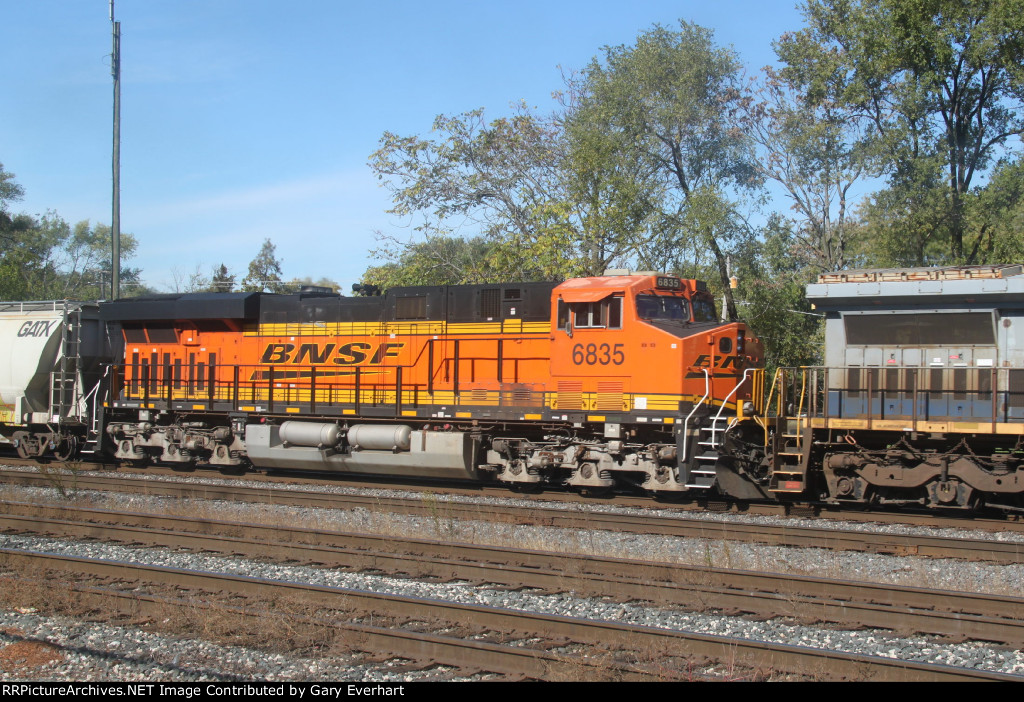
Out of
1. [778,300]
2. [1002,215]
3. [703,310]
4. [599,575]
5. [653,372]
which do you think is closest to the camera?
[599,575]

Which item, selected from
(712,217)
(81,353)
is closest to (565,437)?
(712,217)

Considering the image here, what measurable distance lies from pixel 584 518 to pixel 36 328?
13.7 metres

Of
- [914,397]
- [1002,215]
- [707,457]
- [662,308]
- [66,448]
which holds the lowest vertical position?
[66,448]

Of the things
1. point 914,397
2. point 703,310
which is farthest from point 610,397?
point 914,397

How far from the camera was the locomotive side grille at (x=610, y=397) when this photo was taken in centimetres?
1291

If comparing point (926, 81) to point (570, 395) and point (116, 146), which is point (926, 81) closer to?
point (570, 395)

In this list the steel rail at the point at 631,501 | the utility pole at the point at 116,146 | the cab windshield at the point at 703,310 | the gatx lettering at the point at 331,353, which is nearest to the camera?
the steel rail at the point at 631,501

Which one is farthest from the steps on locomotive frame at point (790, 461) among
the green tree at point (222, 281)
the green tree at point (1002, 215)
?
the green tree at point (222, 281)

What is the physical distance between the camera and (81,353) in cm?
1828

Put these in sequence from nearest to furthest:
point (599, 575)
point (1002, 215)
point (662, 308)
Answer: point (599, 575) < point (662, 308) < point (1002, 215)

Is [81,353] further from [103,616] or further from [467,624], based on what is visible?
[467,624]

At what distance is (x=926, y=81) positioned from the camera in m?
20.1

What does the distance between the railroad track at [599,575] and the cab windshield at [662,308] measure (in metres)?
4.92

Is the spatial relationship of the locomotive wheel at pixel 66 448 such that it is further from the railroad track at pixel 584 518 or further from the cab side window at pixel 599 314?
the cab side window at pixel 599 314
